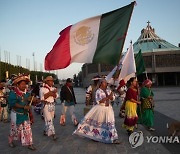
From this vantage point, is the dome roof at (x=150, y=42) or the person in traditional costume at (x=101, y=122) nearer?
the person in traditional costume at (x=101, y=122)

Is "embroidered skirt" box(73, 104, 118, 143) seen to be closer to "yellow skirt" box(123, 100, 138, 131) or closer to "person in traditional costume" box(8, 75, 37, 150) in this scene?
"yellow skirt" box(123, 100, 138, 131)

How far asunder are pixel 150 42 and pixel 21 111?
71832mm

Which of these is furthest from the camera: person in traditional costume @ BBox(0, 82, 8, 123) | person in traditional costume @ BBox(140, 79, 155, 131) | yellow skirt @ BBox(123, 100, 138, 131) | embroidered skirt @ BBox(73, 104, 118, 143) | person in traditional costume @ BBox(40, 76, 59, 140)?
person in traditional costume @ BBox(0, 82, 8, 123)

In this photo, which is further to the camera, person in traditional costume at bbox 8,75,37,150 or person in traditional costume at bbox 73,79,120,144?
person in traditional costume at bbox 73,79,120,144

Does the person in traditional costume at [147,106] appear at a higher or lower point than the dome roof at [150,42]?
lower

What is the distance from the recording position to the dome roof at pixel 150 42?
237 ft

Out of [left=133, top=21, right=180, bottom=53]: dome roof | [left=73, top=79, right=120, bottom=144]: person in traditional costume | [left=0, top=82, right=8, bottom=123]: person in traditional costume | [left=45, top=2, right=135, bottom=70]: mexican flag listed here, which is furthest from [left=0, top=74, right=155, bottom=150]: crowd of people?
[left=133, top=21, right=180, bottom=53]: dome roof

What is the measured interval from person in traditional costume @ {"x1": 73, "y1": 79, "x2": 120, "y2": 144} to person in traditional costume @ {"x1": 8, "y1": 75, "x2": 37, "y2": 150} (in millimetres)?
1394

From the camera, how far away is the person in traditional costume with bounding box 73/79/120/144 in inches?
287

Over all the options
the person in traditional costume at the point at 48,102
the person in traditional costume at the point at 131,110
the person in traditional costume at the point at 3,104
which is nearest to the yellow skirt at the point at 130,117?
the person in traditional costume at the point at 131,110

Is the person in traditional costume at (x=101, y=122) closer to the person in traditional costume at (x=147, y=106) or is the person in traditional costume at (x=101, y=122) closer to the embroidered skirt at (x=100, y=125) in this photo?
the embroidered skirt at (x=100, y=125)

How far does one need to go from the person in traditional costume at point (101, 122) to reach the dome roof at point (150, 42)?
208 ft

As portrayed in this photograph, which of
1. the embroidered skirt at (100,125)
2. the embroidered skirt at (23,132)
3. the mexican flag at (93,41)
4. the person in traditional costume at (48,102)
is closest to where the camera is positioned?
the embroidered skirt at (23,132)

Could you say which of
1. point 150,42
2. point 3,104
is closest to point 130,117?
point 3,104
